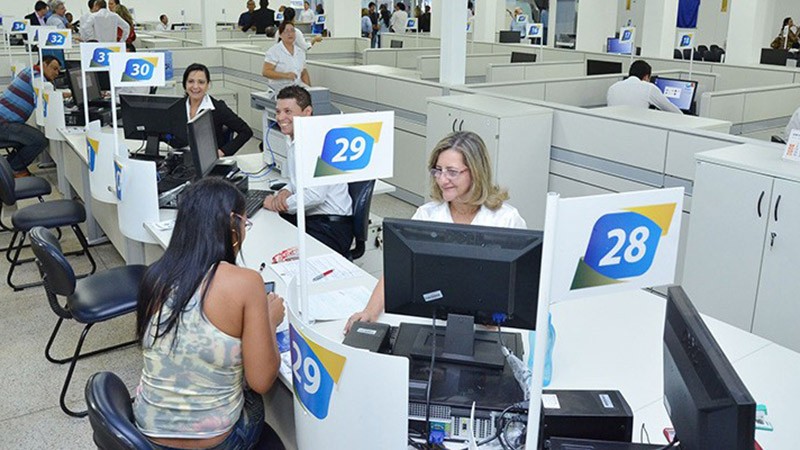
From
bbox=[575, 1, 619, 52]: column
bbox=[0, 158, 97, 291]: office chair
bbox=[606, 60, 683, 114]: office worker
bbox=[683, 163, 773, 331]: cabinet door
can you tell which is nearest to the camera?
bbox=[683, 163, 773, 331]: cabinet door

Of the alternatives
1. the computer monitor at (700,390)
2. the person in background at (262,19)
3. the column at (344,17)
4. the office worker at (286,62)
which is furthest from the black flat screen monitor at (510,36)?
the computer monitor at (700,390)

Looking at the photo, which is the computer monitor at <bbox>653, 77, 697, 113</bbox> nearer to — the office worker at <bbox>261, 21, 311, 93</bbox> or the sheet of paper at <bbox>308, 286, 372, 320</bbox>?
the office worker at <bbox>261, 21, 311, 93</bbox>

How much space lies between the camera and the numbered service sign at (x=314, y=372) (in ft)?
4.82

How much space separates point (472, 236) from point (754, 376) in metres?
0.93

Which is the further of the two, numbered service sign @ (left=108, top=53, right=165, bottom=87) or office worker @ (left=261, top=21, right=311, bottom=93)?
office worker @ (left=261, top=21, right=311, bottom=93)

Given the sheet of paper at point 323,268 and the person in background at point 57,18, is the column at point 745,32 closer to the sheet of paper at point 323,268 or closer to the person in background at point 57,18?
the sheet of paper at point 323,268

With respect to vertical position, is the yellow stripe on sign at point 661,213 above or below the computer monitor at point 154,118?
above

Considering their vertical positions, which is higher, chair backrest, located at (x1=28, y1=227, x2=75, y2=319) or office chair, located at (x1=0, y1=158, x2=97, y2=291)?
chair backrest, located at (x1=28, y1=227, x2=75, y2=319)

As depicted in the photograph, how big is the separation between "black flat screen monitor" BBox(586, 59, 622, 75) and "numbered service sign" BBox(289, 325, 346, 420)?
21.3 feet

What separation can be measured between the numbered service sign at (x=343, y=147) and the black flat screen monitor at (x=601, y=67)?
5757 millimetres

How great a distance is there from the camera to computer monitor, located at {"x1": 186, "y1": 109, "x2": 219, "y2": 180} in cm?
339

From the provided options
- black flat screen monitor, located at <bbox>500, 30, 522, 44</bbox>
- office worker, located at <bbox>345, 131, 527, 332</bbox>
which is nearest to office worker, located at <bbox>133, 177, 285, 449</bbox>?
office worker, located at <bbox>345, 131, 527, 332</bbox>

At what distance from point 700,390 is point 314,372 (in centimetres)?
75

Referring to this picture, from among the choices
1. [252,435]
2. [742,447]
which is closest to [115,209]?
[252,435]
